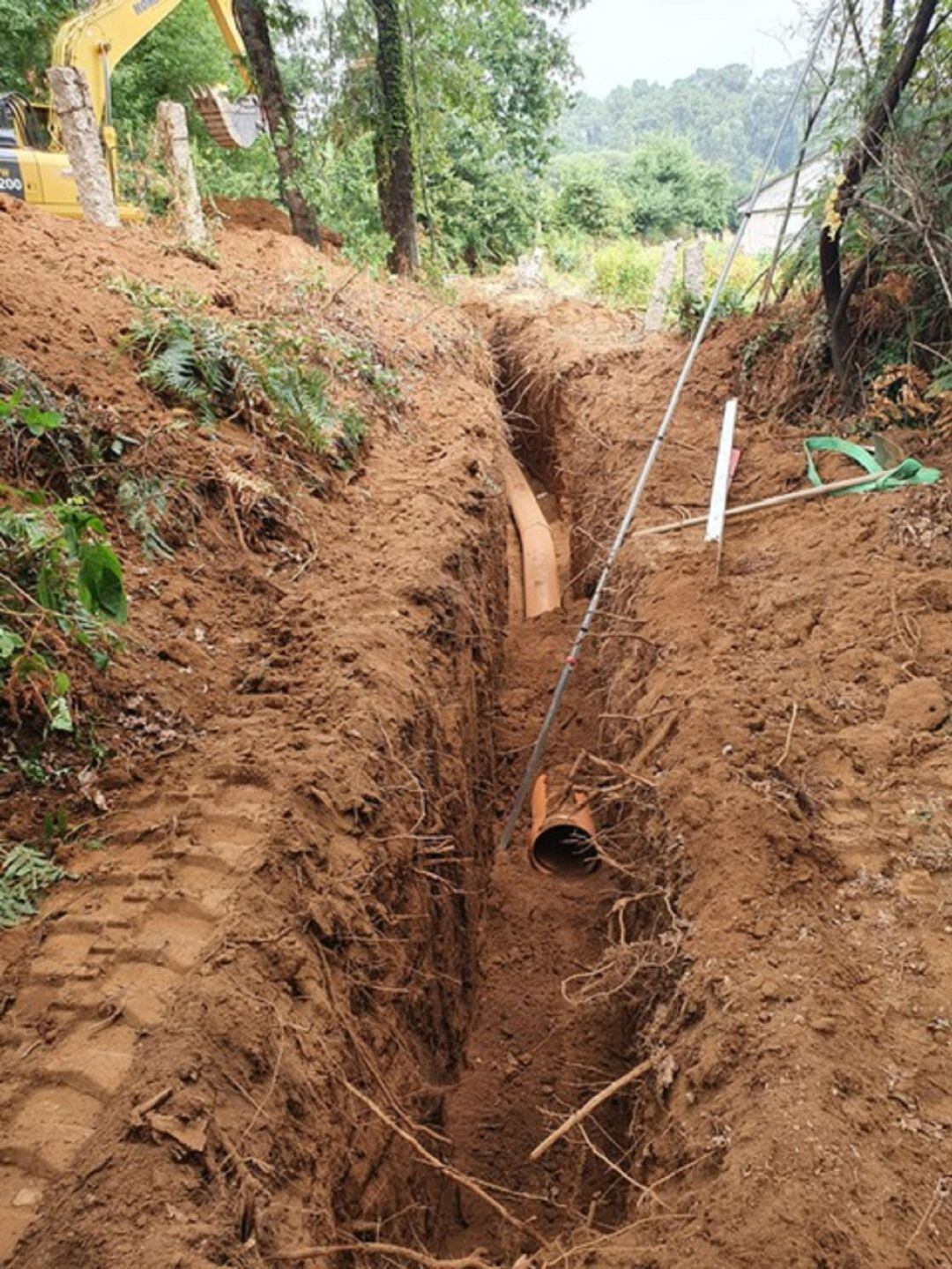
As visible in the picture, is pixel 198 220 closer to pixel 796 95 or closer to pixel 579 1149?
pixel 796 95

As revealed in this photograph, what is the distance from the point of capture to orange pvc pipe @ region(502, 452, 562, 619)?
302 inches

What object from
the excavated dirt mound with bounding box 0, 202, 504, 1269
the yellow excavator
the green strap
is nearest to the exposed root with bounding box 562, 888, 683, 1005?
the excavated dirt mound with bounding box 0, 202, 504, 1269

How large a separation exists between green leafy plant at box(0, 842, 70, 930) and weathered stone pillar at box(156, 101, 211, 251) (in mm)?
7260

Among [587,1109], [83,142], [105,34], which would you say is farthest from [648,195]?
[587,1109]

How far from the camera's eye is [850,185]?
516 centimetres

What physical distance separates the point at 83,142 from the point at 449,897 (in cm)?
708

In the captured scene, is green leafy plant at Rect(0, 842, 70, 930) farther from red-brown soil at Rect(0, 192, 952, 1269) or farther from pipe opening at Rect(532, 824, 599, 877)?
pipe opening at Rect(532, 824, 599, 877)

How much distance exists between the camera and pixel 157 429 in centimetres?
408

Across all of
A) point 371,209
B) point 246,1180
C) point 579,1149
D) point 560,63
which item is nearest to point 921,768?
point 579,1149

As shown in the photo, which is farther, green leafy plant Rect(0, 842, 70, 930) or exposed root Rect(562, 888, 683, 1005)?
exposed root Rect(562, 888, 683, 1005)

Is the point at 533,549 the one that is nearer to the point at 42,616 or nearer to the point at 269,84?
the point at 42,616

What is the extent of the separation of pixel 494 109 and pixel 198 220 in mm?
14489

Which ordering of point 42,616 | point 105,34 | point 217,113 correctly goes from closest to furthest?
point 42,616 < point 105,34 < point 217,113

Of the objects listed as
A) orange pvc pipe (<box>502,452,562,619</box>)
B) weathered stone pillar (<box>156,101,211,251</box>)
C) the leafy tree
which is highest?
the leafy tree
